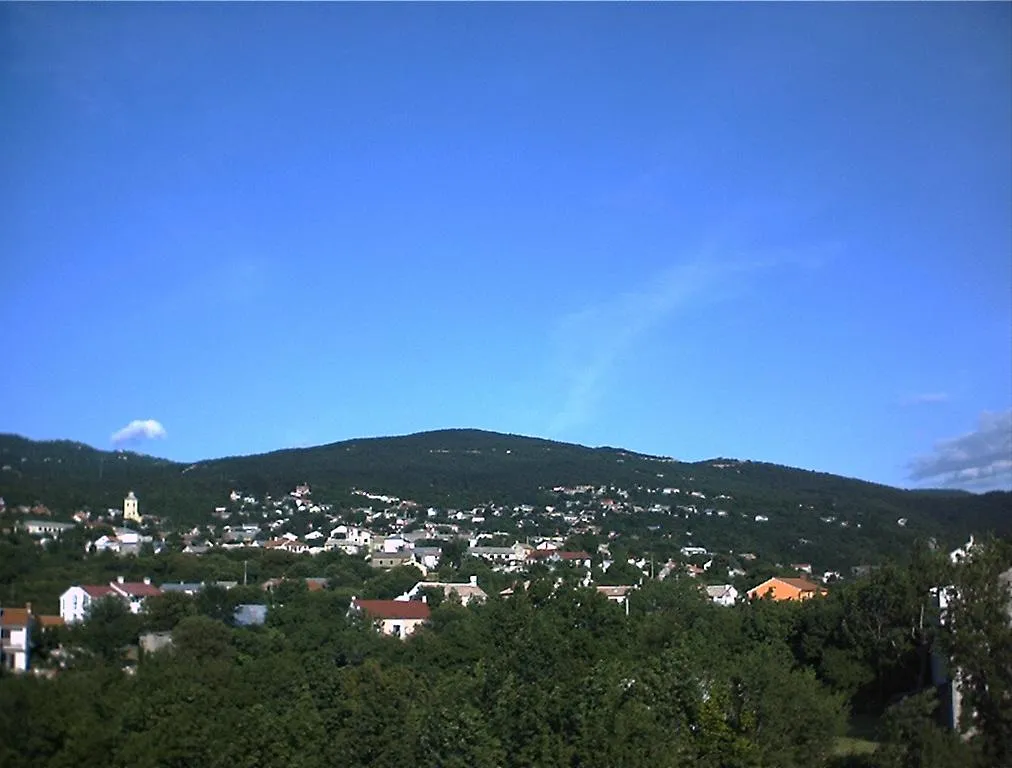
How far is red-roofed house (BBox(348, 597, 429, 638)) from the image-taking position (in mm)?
23297

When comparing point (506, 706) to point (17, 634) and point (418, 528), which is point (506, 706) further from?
point (418, 528)

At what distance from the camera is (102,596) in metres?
12.4

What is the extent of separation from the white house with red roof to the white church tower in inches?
88.7

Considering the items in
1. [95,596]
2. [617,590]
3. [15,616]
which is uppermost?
[95,596]

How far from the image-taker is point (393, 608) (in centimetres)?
2641

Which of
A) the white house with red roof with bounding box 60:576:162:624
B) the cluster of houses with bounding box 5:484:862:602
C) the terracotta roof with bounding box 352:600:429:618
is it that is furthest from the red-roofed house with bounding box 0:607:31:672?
the terracotta roof with bounding box 352:600:429:618

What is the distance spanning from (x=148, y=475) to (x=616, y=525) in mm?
38012

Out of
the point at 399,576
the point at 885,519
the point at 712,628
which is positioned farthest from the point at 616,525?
the point at 712,628

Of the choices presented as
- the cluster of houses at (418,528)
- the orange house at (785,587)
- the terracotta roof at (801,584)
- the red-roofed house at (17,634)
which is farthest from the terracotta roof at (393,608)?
the terracotta roof at (801,584)

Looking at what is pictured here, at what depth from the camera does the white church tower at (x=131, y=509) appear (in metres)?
Result: 16.9

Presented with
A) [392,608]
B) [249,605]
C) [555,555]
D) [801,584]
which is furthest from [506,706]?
[555,555]

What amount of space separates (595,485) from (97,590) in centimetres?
5697

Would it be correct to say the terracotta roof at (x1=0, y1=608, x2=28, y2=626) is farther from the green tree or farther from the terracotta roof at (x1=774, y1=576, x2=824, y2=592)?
the terracotta roof at (x1=774, y1=576, x2=824, y2=592)

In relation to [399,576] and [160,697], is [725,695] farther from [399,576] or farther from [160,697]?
[399,576]
